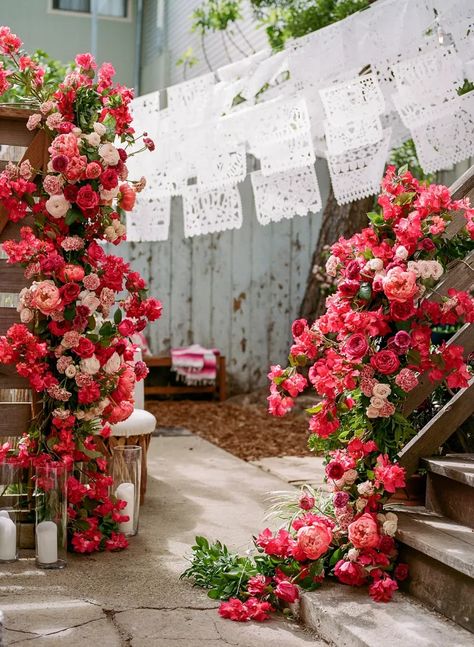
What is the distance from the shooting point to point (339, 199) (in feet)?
13.7

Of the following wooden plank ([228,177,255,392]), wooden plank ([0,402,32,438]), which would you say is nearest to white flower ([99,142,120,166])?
wooden plank ([0,402,32,438])

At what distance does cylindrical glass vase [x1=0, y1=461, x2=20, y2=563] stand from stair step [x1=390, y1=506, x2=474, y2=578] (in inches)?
57.4

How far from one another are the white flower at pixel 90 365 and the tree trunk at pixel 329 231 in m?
4.27

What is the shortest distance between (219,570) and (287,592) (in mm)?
353

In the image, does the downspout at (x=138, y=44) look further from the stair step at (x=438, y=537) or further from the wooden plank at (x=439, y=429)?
the stair step at (x=438, y=537)

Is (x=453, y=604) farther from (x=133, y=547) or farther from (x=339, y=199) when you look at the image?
(x=339, y=199)

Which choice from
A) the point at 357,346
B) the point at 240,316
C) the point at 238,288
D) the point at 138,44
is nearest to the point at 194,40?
the point at 138,44

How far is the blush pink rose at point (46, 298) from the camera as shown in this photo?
3393mm

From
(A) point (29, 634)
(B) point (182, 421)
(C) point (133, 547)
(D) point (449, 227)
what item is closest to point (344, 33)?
(D) point (449, 227)

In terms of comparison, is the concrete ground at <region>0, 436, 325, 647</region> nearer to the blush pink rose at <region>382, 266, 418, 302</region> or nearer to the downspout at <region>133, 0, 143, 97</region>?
the blush pink rose at <region>382, 266, 418, 302</region>

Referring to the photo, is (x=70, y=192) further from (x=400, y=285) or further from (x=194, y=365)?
(x=194, y=365)

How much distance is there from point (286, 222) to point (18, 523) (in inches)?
209

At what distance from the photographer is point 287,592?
2.96 metres

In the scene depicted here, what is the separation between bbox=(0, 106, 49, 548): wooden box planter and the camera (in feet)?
11.9
